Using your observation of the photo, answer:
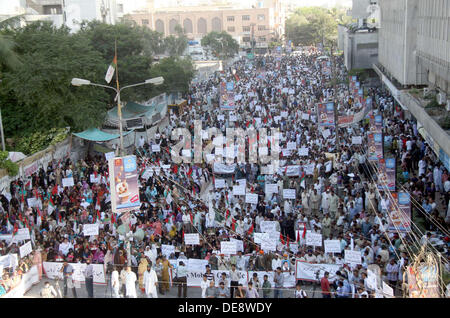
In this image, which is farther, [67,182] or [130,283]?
[67,182]

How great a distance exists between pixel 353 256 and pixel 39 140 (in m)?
18.7

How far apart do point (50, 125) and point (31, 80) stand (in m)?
2.32

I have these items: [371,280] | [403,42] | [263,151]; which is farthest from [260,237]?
[403,42]

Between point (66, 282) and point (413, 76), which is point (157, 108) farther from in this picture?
point (66, 282)

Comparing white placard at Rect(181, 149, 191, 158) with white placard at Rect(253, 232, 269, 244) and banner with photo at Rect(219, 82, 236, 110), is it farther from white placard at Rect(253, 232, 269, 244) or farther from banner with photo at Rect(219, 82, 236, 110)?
white placard at Rect(253, 232, 269, 244)

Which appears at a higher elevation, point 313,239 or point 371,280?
point 371,280

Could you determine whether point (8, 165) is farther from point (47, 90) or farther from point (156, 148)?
point (47, 90)

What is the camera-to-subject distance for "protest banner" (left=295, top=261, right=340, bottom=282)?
11641 mm

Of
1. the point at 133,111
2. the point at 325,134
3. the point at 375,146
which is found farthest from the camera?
the point at 133,111

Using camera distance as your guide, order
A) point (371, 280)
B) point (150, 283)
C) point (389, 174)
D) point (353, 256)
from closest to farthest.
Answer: point (371, 280)
point (150, 283)
point (353, 256)
point (389, 174)

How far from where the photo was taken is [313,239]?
13.0 metres

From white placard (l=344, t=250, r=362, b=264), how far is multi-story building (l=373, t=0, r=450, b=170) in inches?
241

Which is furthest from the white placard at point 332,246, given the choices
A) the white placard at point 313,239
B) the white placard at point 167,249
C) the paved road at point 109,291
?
the white placard at point 167,249

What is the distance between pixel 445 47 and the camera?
2091 cm
